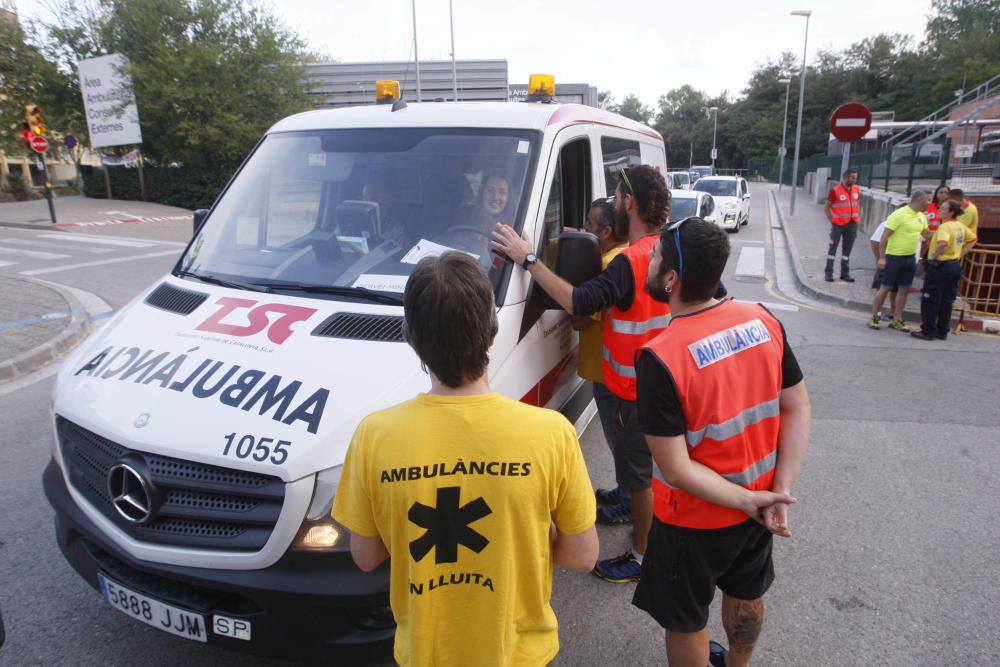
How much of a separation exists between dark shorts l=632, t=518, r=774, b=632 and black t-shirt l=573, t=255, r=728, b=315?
1013mm

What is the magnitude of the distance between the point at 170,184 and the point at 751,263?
23.8 metres

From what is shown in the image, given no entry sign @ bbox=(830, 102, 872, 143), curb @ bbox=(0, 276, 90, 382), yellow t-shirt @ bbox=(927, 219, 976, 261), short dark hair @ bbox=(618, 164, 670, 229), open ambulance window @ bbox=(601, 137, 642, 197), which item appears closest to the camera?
short dark hair @ bbox=(618, 164, 670, 229)

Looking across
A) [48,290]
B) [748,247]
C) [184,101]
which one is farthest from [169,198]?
[748,247]

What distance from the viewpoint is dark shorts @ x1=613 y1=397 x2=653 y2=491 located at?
122 inches

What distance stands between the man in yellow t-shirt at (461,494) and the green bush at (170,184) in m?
28.2

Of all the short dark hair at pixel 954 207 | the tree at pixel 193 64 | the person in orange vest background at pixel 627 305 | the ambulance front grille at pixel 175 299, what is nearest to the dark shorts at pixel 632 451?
the person in orange vest background at pixel 627 305

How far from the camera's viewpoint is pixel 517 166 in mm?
3186

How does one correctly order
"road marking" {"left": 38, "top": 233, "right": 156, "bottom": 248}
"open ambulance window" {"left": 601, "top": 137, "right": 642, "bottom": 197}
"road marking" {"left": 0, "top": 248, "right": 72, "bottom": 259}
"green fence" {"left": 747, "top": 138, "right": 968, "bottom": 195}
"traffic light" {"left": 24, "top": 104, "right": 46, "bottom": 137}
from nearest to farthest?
"open ambulance window" {"left": 601, "top": 137, "right": 642, "bottom": 197}, "road marking" {"left": 0, "top": 248, "right": 72, "bottom": 259}, "green fence" {"left": 747, "top": 138, "right": 968, "bottom": 195}, "road marking" {"left": 38, "top": 233, "right": 156, "bottom": 248}, "traffic light" {"left": 24, "top": 104, "right": 46, "bottom": 137}

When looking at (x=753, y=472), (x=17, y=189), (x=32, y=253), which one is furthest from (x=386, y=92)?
(x=17, y=189)

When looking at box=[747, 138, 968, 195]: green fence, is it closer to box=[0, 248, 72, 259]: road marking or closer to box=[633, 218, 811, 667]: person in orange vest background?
box=[633, 218, 811, 667]: person in orange vest background

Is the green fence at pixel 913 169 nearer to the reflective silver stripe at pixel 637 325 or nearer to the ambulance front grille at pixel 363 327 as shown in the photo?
the reflective silver stripe at pixel 637 325

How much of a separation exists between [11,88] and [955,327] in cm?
3152

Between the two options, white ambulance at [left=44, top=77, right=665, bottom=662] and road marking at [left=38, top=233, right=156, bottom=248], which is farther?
road marking at [left=38, top=233, right=156, bottom=248]

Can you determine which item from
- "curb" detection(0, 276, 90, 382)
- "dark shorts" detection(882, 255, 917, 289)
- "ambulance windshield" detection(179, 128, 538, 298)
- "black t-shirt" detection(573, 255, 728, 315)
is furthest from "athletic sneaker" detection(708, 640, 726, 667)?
"dark shorts" detection(882, 255, 917, 289)
